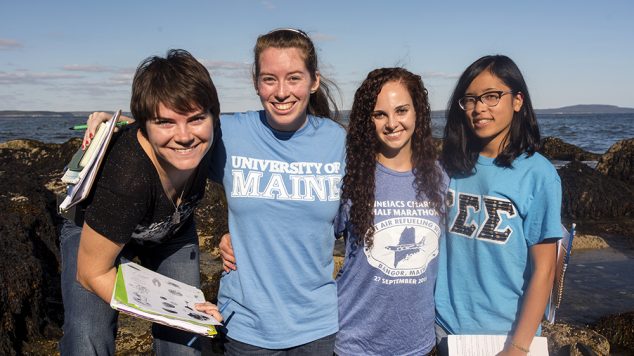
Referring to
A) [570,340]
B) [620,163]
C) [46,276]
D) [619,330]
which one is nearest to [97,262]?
[46,276]

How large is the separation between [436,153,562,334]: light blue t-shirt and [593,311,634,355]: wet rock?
119 inches

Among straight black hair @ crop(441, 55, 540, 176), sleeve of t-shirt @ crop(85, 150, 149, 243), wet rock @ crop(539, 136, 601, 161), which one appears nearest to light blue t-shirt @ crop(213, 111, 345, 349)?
sleeve of t-shirt @ crop(85, 150, 149, 243)

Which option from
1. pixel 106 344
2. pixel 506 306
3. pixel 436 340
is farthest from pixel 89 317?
pixel 506 306

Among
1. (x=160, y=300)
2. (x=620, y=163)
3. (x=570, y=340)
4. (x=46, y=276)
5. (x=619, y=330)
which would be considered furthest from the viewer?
(x=620, y=163)

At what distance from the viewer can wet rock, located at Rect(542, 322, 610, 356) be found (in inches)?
159

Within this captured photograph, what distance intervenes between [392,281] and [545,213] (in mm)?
901

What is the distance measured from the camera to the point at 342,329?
118 inches

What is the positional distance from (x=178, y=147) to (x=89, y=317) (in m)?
0.99

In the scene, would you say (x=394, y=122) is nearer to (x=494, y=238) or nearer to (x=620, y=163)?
(x=494, y=238)

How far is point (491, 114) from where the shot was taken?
3043 millimetres

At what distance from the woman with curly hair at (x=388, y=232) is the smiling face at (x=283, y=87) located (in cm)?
40

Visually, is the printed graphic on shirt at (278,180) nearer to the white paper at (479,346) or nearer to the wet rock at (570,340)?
the white paper at (479,346)

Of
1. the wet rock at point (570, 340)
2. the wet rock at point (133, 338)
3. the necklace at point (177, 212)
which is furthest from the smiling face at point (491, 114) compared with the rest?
the wet rock at point (133, 338)

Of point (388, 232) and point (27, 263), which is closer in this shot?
point (388, 232)
